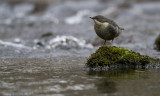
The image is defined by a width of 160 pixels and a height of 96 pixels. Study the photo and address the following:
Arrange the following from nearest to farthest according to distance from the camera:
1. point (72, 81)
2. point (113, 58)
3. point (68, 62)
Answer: point (72, 81) → point (113, 58) → point (68, 62)

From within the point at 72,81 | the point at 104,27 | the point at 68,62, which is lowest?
the point at 72,81

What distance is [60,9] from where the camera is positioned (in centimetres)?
2603

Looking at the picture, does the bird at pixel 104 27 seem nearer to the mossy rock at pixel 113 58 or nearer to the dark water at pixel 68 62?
the mossy rock at pixel 113 58

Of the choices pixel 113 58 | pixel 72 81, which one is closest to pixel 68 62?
pixel 113 58

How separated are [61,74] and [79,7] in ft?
65.0

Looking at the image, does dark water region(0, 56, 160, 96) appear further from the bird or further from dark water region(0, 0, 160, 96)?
the bird

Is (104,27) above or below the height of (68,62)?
above

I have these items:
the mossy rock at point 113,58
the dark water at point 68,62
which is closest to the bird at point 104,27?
the mossy rock at point 113,58

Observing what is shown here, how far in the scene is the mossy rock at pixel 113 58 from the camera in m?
7.10

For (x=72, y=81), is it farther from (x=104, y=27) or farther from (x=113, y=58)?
(x=104, y=27)

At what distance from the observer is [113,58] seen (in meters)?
7.16

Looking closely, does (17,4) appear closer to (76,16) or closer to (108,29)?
(76,16)

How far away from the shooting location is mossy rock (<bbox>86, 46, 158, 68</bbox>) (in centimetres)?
710

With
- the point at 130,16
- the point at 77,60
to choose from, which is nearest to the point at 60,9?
the point at 130,16
